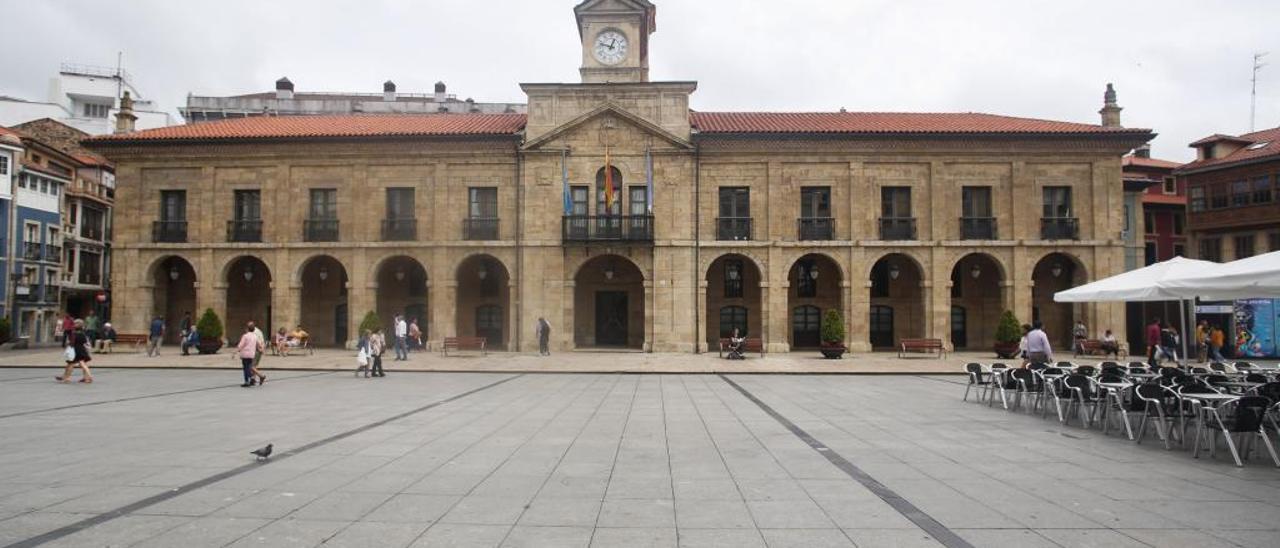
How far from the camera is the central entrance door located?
33562 mm

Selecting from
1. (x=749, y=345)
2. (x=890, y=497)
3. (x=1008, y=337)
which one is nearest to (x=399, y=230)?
(x=749, y=345)

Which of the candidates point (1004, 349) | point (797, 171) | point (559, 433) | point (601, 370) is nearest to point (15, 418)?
point (559, 433)

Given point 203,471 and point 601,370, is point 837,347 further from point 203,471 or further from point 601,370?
point 203,471

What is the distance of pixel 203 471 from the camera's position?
7.62 m

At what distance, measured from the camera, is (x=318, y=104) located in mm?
59188

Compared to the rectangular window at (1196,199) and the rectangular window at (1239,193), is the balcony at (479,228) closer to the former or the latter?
the rectangular window at (1196,199)

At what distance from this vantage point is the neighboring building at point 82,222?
42938 millimetres

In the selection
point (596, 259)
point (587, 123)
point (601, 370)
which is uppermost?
point (587, 123)

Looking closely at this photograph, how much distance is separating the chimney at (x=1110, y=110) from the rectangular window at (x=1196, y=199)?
1187 centimetres

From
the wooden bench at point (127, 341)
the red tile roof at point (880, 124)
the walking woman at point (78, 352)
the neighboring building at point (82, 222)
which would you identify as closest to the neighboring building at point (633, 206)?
the red tile roof at point (880, 124)

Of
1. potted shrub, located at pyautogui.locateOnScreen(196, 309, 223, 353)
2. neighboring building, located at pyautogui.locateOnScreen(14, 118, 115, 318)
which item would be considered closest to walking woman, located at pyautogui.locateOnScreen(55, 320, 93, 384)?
potted shrub, located at pyautogui.locateOnScreen(196, 309, 223, 353)

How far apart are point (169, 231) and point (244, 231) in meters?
3.50

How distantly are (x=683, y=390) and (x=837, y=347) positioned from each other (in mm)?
11795

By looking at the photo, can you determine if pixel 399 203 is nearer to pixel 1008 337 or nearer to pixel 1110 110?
pixel 1008 337
